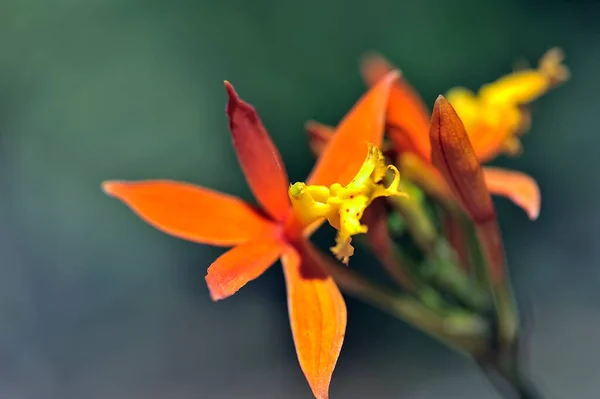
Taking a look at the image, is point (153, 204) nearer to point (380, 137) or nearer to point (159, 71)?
point (380, 137)

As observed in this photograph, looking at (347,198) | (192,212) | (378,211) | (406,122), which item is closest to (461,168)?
(347,198)

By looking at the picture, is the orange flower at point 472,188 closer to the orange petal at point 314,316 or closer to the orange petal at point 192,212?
the orange petal at point 314,316

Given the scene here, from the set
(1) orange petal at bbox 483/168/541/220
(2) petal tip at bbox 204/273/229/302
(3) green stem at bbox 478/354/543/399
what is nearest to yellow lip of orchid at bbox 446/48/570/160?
(1) orange petal at bbox 483/168/541/220

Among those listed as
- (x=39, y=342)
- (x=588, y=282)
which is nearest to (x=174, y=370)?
(x=39, y=342)

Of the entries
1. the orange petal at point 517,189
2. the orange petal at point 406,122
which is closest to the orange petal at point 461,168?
the orange petal at point 517,189

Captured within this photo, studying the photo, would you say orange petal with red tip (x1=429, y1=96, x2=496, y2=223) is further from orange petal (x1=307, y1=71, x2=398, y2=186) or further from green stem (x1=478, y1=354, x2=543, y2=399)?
green stem (x1=478, y1=354, x2=543, y2=399)

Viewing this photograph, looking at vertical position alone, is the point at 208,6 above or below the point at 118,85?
above
